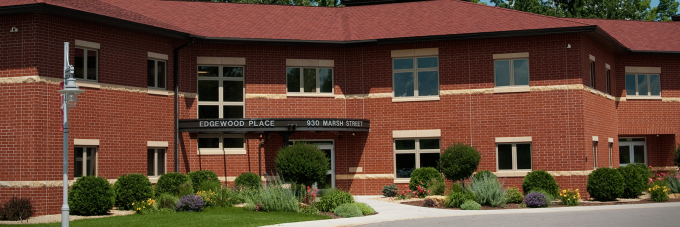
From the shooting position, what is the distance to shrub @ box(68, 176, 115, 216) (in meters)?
19.5

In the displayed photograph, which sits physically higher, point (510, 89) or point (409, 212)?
point (510, 89)

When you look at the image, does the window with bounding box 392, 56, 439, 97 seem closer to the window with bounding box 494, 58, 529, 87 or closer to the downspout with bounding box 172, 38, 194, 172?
the window with bounding box 494, 58, 529, 87

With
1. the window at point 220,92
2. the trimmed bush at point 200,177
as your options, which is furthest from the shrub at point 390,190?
the trimmed bush at point 200,177

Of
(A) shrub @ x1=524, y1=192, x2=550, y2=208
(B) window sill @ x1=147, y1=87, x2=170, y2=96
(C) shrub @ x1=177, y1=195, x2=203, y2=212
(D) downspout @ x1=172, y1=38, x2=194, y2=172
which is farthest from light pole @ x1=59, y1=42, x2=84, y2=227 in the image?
(A) shrub @ x1=524, y1=192, x2=550, y2=208

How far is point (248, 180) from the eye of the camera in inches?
958

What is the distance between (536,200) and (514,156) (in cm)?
415

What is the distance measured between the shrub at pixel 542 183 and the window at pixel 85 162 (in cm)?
1394

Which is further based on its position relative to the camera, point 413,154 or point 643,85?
point 643,85

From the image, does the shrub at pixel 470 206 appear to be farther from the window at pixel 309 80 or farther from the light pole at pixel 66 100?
the light pole at pixel 66 100

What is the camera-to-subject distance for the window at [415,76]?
1035 inches

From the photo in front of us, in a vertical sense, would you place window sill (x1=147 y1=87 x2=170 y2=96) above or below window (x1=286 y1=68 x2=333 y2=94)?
below

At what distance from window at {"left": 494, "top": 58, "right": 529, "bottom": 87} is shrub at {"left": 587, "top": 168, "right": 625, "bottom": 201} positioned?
4.09 m

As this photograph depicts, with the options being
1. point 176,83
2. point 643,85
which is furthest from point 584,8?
point 176,83

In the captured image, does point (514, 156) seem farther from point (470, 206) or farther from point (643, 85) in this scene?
point (643, 85)
